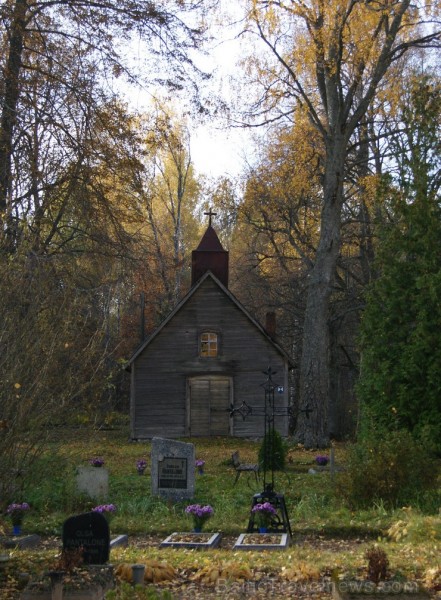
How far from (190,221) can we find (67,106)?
36409 mm

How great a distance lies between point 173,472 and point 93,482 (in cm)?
175

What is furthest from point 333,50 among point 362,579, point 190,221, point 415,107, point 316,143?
point 190,221

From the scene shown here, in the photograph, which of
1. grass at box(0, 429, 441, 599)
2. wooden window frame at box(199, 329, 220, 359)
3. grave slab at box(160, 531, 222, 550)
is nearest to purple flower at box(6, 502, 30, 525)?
grass at box(0, 429, 441, 599)

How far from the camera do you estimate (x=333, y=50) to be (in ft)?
78.8

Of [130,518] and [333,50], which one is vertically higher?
[333,50]

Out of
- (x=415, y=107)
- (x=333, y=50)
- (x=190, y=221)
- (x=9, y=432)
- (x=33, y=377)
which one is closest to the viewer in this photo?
(x=9, y=432)

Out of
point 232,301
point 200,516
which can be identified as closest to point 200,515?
point 200,516

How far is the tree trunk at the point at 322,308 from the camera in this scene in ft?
85.2

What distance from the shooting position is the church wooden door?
33.6 metres

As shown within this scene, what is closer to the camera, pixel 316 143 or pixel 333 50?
pixel 333 50

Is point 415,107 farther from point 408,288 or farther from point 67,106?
point 67,106

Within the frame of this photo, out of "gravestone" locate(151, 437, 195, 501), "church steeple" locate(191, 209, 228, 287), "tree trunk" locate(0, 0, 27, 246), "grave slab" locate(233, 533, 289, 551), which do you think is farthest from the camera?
"church steeple" locate(191, 209, 228, 287)

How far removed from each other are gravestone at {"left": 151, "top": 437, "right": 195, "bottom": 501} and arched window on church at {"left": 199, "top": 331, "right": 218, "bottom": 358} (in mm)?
17517

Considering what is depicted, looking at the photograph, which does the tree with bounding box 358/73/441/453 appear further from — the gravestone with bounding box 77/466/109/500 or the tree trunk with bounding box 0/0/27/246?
the tree trunk with bounding box 0/0/27/246
